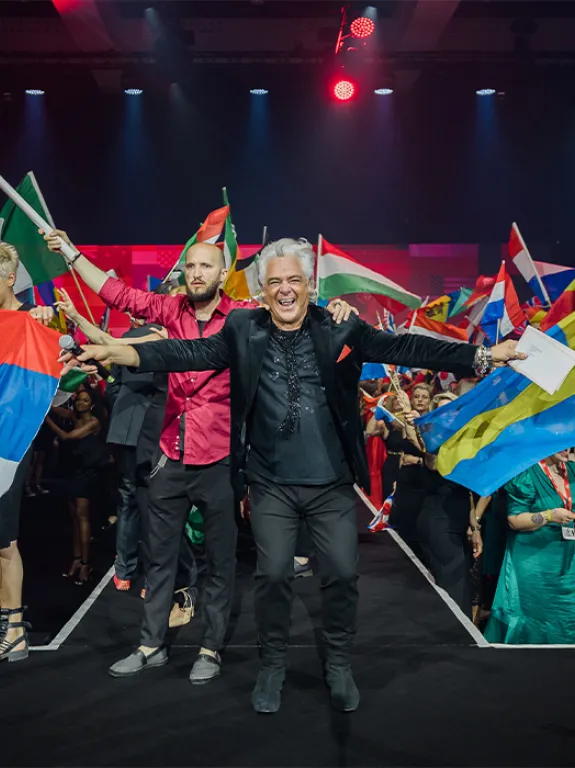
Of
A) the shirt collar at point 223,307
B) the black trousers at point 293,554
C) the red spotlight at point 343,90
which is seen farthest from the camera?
the red spotlight at point 343,90

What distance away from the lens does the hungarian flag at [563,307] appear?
447 centimetres

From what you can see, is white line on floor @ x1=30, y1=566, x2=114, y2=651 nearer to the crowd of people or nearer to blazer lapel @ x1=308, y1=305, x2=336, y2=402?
the crowd of people

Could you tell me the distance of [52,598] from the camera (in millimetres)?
6262

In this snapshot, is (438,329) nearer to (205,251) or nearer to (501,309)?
(501,309)

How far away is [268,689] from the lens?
3344 mm

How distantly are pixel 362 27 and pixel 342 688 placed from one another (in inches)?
413

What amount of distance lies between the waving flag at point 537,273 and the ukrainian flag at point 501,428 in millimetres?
2914

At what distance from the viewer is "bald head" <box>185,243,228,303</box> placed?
151 inches

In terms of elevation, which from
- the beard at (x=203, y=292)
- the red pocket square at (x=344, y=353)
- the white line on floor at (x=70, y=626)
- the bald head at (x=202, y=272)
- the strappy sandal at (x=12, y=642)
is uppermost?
the bald head at (x=202, y=272)

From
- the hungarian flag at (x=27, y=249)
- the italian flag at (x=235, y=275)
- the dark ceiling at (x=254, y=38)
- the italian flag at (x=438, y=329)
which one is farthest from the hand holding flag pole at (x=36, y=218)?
the dark ceiling at (x=254, y=38)

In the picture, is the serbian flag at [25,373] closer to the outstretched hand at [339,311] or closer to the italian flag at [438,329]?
the outstretched hand at [339,311]

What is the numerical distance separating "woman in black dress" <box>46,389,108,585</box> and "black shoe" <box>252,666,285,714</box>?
3.58 meters

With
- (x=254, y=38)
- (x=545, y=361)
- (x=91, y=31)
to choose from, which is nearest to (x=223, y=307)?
(x=545, y=361)

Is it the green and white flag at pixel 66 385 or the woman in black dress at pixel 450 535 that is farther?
the woman in black dress at pixel 450 535
